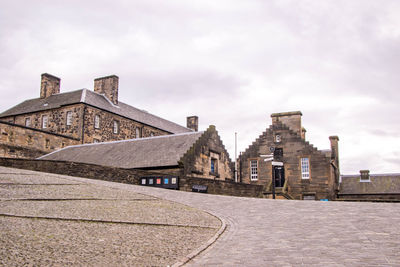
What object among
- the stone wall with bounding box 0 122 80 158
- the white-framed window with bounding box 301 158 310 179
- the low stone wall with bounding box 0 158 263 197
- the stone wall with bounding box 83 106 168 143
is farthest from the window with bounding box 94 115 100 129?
the white-framed window with bounding box 301 158 310 179

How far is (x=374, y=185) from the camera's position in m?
38.9

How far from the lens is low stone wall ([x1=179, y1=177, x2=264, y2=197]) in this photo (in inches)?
832

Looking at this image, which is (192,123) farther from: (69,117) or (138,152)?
(138,152)

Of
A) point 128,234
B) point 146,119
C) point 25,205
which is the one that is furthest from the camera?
point 146,119

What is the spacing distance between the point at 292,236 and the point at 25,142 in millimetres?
29350

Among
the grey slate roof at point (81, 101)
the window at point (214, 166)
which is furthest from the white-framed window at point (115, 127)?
the window at point (214, 166)

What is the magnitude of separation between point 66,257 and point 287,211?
26.2 ft

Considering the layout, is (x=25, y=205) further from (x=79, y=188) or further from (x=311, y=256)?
(x=311, y=256)

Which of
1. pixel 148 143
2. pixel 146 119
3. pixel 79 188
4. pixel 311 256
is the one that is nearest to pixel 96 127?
pixel 146 119

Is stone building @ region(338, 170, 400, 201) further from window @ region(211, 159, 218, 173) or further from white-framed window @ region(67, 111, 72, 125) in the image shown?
white-framed window @ region(67, 111, 72, 125)

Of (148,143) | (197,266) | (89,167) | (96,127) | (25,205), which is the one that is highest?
(96,127)

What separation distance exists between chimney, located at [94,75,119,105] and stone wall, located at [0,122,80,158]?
393 inches

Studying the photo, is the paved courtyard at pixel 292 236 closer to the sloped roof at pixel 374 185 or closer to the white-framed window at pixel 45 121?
the sloped roof at pixel 374 185

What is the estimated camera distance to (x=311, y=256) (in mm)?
7195
